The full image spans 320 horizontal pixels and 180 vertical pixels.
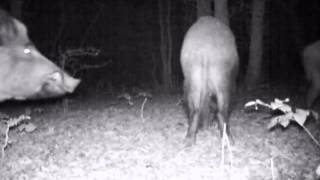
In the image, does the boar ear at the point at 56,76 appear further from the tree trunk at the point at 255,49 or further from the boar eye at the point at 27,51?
the tree trunk at the point at 255,49

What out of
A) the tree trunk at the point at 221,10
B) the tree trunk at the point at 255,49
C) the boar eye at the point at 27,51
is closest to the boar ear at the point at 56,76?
the boar eye at the point at 27,51

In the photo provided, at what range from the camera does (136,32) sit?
19828 mm

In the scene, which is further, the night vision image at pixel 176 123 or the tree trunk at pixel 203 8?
the tree trunk at pixel 203 8

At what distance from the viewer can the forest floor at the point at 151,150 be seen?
5098 mm

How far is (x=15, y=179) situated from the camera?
503 cm

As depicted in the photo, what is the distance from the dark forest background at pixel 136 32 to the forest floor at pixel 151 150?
9394 mm

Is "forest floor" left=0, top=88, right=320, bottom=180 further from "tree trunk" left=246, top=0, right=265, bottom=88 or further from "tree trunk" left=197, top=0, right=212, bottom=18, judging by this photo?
"tree trunk" left=246, top=0, right=265, bottom=88

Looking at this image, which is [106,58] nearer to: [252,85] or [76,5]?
[76,5]

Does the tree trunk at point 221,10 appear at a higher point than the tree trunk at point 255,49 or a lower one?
higher

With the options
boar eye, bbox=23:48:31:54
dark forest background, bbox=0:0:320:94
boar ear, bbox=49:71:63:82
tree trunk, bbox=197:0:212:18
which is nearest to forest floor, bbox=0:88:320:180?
boar ear, bbox=49:71:63:82

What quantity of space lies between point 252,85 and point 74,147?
7265 mm

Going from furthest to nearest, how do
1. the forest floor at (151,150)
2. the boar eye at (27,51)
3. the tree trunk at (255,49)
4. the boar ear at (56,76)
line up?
the tree trunk at (255,49) → the forest floor at (151,150) → the boar ear at (56,76) → the boar eye at (27,51)

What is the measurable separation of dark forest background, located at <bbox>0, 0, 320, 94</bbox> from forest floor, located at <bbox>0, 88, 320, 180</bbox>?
9.39 m

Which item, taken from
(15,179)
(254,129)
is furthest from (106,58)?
(15,179)
